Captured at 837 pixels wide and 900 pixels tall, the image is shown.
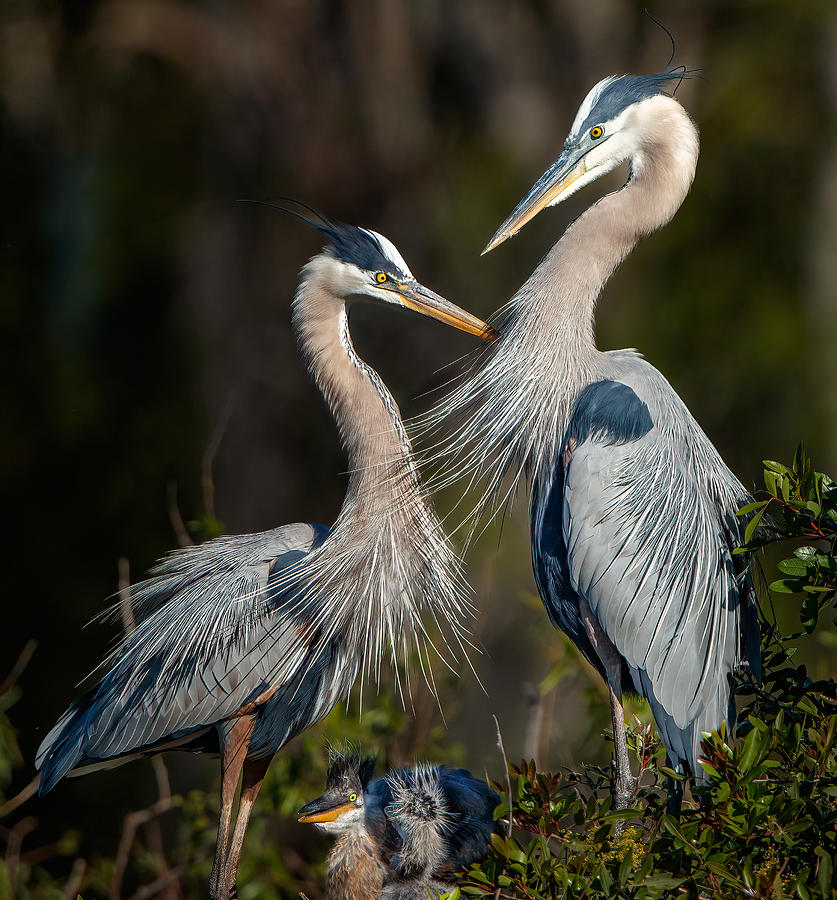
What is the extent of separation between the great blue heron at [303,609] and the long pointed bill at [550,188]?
0.90ft

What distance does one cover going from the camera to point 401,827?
266cm

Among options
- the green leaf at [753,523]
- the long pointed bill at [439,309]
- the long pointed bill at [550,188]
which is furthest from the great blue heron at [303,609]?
the green leaf at [753,523]

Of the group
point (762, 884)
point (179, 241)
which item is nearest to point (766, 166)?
point (179, 241)

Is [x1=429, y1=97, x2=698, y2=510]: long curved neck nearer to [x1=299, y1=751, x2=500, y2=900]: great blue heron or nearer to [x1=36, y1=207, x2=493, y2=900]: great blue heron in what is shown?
[x1=36, y1=207, x2=493, y2=900]: great blue heron

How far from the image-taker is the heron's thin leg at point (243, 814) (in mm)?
2973

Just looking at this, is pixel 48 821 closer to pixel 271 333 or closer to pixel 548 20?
pixel 271 333

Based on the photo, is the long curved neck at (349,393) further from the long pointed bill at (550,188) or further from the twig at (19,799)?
the twig at (19,799)

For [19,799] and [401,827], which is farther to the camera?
[19,799]

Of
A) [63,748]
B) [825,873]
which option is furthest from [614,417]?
[63,748]

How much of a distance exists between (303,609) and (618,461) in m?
0.87

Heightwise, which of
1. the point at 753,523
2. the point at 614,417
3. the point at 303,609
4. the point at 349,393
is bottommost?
the point at 303,609

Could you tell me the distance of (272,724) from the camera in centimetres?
305

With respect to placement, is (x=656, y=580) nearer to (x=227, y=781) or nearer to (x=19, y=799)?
(x=227, y=781)

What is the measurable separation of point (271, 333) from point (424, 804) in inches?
196
